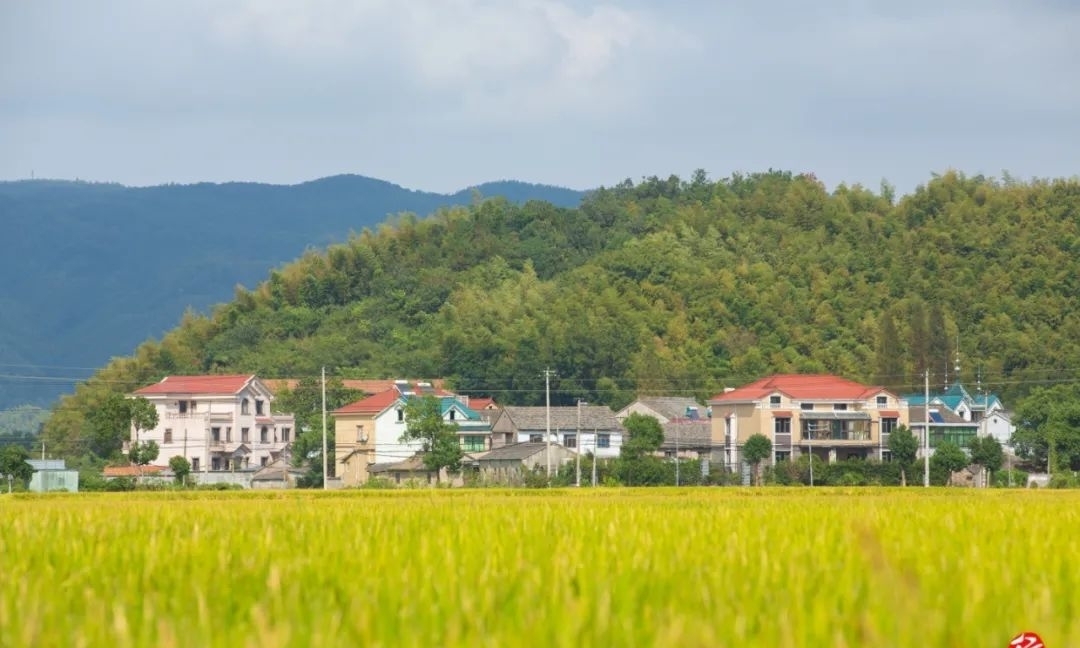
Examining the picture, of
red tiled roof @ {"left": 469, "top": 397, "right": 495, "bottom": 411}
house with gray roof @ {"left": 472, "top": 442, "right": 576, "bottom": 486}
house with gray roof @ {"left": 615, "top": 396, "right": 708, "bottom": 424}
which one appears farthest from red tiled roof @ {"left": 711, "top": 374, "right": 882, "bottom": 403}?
red tiled roof @ {"left": 469, "top": 397, "right": 495, "bottom": 411}

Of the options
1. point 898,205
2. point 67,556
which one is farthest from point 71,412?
point 67,556

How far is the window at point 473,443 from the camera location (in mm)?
79438

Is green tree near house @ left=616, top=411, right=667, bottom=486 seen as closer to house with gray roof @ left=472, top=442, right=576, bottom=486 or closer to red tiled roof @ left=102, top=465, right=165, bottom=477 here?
house with gray roof @ left=472, top=442, right=576, bottom=486

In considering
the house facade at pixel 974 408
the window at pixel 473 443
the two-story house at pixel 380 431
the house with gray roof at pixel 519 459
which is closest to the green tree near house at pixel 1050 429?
the house facade at pixel 974 408

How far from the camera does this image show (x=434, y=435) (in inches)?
2566

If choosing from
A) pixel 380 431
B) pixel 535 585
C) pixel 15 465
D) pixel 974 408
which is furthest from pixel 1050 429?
pixel 535 585

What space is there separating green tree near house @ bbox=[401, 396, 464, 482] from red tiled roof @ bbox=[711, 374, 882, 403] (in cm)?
1609

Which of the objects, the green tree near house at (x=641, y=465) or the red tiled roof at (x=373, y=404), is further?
the red tiled roof at (x=373, y=404)

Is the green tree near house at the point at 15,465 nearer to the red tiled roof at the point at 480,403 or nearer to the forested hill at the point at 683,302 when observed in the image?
the forested hill at the point at 683,302

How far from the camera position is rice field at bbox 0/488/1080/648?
15.0 ft

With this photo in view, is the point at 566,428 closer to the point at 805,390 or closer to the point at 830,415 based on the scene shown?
the point at 805,390

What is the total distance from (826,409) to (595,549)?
69146 mm

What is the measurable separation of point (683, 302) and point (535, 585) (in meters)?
97.4

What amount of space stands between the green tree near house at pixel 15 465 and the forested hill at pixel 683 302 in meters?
33.9
